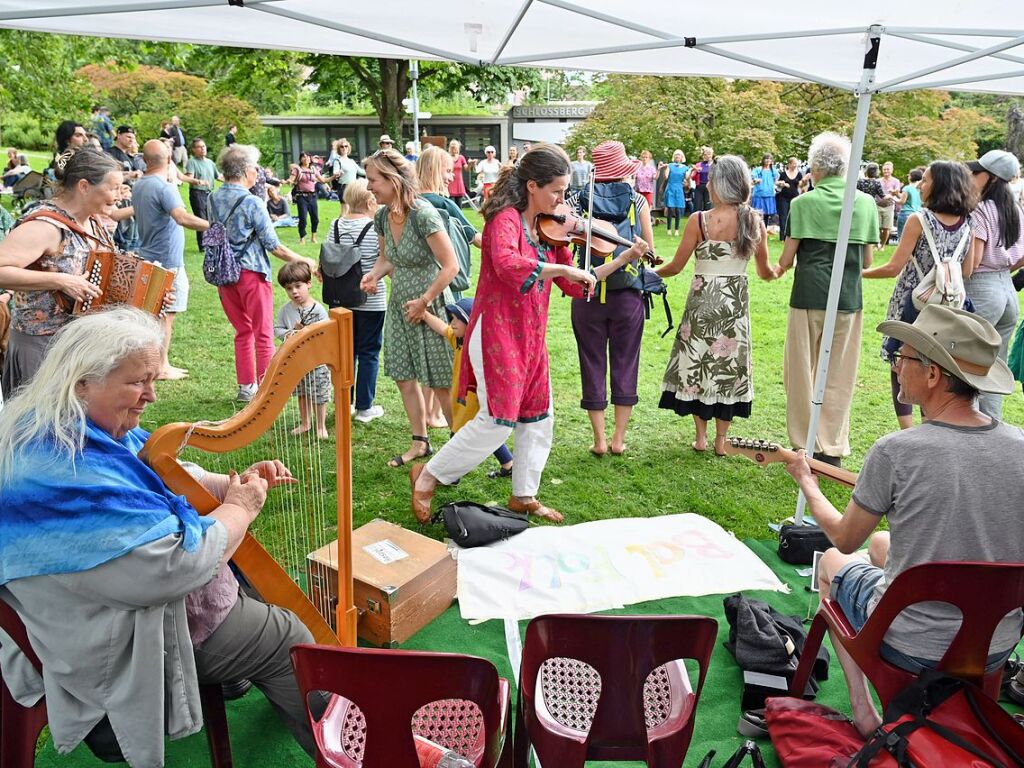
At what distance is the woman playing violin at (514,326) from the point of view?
3875 mm

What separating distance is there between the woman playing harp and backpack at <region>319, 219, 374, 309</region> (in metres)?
3.08

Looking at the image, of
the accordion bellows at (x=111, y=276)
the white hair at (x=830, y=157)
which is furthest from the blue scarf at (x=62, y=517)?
the white hair at (x=830, y=157)

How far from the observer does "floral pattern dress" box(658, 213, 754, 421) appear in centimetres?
498

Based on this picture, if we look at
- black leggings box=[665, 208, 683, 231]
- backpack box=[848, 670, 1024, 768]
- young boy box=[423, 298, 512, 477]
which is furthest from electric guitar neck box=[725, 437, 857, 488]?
black leggings box=[665, 208, 683, 231]

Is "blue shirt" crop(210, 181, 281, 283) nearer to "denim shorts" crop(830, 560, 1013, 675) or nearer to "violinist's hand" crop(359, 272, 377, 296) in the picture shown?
"violinist's hand" crop(359, 272, 377, 296)

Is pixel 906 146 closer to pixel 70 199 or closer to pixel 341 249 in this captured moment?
pixel 341 249

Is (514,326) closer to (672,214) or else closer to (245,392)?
(245,392)

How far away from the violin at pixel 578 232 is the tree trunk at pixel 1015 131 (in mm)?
18434

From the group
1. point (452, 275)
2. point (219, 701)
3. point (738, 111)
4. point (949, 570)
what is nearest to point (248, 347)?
point (452, 275)

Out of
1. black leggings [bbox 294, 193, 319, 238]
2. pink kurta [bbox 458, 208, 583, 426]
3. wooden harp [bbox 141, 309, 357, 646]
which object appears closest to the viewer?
wooden harp [bbox 141, 309, 357, 646]

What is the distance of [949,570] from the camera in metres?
2.21

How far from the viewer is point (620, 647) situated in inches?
77.0

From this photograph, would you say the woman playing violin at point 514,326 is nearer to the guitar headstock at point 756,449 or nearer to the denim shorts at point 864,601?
the guitar headstock at point 756,449

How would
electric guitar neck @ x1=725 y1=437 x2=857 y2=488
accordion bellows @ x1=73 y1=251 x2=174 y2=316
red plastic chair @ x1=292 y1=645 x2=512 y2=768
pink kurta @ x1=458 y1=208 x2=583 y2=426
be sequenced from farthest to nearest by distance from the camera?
pink kurta @ x1=458 y1=208 x2=583 y2=426
accordion bellows @ x1=73 y1=251 x2=174 y2=316
electric guitar neck @ x1=725 y1=437 x2=857 y2=488
red plastic chair @ x1=292 y1=645 x2=512 y2=768
